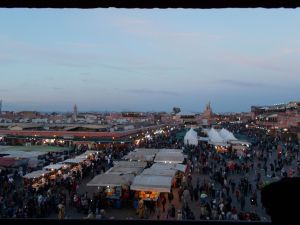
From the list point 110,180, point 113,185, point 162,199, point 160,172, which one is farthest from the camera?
point 160,172

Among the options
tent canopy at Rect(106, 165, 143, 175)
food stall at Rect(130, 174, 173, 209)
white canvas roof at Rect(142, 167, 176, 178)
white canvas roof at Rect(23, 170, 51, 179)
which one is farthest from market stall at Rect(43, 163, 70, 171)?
food stall at Rect(130, 174, 173, 209)

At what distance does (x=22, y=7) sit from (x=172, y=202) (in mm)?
12366

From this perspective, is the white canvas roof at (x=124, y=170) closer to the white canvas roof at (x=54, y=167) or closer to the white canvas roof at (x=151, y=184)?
the white canvas roof at (x=151, y=184)

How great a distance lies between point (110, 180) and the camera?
12.4 m

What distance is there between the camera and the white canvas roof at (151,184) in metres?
11.6

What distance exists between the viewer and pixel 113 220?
1.60 m

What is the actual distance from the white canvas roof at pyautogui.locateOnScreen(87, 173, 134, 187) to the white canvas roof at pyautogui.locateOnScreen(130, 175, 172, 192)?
39cm

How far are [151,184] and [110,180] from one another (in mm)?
1428

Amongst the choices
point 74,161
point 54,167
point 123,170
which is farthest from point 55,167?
point 123,170

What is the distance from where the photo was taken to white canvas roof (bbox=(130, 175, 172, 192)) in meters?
11.6

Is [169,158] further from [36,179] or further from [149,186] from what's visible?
[36,179]

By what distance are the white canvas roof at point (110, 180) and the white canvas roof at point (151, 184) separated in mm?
389
